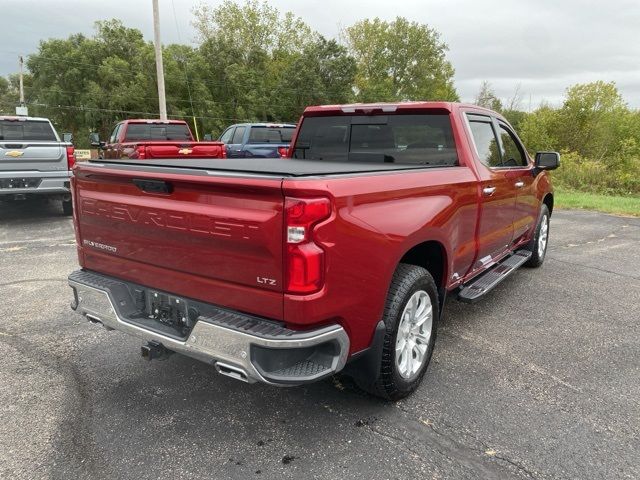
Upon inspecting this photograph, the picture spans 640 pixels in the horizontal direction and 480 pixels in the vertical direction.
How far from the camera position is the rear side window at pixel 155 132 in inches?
508

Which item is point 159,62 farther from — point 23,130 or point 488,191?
point 488,191

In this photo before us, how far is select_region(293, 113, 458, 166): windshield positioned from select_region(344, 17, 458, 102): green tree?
55.3 m

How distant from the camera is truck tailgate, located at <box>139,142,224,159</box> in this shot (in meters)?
10.5

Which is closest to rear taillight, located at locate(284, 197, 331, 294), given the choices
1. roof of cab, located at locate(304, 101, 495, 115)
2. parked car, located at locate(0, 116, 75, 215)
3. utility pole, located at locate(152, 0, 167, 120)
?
roof of cab, located at locate(304, 101, 495, 115)

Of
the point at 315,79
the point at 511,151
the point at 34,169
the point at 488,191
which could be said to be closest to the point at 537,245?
the point at 511,151

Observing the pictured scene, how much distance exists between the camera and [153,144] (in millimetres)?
10578

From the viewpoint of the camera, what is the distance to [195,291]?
2.64 m

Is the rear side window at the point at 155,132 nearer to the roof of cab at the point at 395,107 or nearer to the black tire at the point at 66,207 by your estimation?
the black tire at the point at 66,207

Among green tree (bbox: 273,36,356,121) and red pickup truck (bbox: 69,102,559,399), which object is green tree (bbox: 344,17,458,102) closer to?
green tree (bbox: 273,36,356,121)

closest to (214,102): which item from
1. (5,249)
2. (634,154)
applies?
(634,154)

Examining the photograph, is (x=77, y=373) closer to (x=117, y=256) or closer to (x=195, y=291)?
(x=117, y=256)

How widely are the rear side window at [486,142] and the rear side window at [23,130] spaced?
29.0 ft

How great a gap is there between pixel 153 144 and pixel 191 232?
876 cm

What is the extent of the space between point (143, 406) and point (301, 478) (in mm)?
1189
